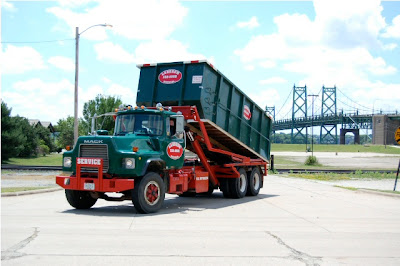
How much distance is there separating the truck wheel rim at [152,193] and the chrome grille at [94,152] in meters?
1.15

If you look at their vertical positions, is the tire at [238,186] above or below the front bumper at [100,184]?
below

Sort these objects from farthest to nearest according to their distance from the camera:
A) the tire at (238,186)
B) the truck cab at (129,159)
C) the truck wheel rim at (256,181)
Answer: the truck wheel rim at (256,181) < the tire at (238,186) < the truck cab at (129,159)

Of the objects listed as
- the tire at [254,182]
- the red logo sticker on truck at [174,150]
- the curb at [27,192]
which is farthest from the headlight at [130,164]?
the tire at [254,182]

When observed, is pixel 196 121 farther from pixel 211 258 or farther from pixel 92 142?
pixel 211 258

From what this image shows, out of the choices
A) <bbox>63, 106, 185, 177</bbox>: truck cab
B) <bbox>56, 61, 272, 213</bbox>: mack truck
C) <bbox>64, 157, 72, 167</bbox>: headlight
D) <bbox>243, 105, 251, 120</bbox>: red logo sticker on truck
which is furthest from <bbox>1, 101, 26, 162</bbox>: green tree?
→ <bbox>63, 106, 185, 177</bbox>: truck cab

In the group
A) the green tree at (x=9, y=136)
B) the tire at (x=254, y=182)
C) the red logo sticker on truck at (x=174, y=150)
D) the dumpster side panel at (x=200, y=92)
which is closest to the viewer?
the red logo sticker on truck at (x=174, y=150)

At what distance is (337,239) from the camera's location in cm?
857

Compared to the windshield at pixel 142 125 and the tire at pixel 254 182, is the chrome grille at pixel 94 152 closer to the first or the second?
the windshield at pixel 142 125

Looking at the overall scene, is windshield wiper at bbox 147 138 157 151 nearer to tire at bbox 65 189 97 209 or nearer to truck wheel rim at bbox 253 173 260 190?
tire at bbox 65 189 97 209

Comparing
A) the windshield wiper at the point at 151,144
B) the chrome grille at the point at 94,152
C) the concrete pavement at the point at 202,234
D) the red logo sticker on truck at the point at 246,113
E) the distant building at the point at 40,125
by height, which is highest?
the distant building at the point at 40,125

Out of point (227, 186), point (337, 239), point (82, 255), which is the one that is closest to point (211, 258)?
point (82, 255)

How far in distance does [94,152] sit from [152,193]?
179cm

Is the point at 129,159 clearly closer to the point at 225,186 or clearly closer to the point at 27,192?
the point at 225,186

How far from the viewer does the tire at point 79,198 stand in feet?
39.7
